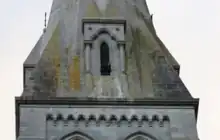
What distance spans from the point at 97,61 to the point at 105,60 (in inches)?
15.7

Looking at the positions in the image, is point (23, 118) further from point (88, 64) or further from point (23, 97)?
point (88, 64)

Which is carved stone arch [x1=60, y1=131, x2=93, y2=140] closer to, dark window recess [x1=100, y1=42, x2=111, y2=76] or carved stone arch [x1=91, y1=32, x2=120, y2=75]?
carved stone arch [x1=91, y1=32, x2=120, y2=75]

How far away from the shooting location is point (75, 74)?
3562 cm

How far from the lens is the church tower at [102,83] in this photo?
33.8m

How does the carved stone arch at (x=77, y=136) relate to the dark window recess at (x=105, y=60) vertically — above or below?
below

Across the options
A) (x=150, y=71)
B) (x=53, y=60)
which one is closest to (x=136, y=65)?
(x=150, y=71)

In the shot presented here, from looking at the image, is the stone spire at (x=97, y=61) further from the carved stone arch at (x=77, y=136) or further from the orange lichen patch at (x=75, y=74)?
the carved stone arch at (x=77, y=136)

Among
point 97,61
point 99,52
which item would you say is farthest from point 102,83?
point 99,52

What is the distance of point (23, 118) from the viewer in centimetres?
3388

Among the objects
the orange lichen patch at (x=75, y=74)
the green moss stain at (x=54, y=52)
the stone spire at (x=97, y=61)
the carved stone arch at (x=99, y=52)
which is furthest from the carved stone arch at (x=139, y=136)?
the green moss stain at (x=54, y=52)

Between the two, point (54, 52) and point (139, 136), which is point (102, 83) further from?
point (139, 136)

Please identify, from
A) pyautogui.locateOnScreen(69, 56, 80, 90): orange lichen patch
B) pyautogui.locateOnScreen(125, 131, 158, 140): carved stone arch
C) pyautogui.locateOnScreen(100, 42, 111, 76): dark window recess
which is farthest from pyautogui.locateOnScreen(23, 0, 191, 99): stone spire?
pyautogui.locateOnScreen(125, 131, 158, 140): carved stone arch

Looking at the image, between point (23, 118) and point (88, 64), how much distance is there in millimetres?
3460

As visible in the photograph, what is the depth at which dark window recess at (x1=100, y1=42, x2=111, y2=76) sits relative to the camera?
3606 cm
